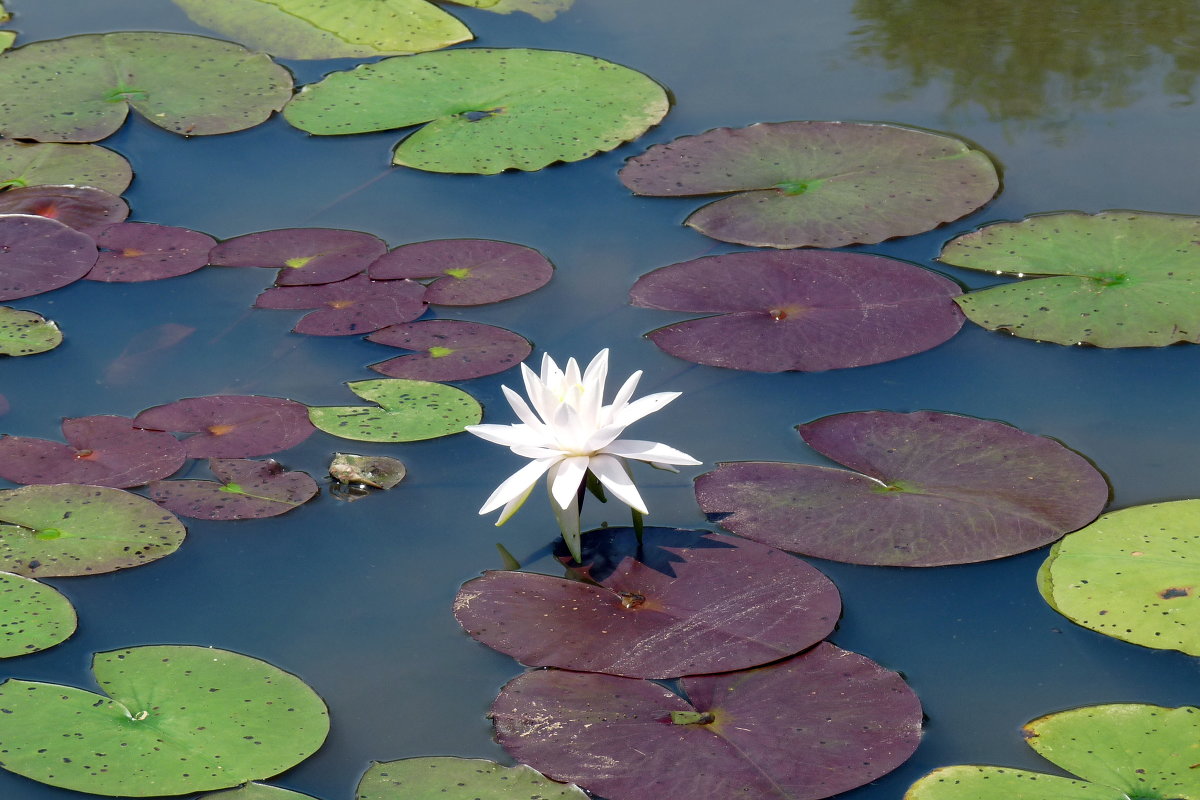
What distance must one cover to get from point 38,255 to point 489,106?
2.12 metres

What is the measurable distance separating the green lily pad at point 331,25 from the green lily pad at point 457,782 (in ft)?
14.7

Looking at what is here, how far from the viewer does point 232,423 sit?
3.78 meters

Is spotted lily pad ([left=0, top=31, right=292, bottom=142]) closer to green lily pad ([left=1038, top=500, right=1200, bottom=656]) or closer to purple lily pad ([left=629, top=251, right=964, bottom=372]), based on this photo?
purple lily pad ([left=629, top=251, right=964, bottom=372])

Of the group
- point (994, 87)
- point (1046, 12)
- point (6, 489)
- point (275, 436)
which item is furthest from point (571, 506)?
point (1046, 12)

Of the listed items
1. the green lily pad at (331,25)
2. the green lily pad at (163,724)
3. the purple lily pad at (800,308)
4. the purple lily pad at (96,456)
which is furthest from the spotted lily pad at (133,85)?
the green lily pad at (163,724)

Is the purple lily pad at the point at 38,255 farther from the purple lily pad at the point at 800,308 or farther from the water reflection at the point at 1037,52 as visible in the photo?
the water reflection at the point at 1037,52

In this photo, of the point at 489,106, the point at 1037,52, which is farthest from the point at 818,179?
the point at 1037,52

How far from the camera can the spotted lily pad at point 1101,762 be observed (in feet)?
8.18

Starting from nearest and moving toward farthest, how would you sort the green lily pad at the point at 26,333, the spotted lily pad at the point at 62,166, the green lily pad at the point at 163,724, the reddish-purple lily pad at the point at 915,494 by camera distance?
the green lily pad at the point at 163,724 < the reddish-purple lily pad at the point at 915,494 < the green lily pad at the point at 26,333 < the spotted lily pad at the point at 62,166

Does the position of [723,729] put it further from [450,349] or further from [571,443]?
[450,349]

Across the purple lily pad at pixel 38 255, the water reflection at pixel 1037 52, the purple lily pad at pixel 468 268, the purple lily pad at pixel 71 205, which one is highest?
the water reflection at pixel 1037 52

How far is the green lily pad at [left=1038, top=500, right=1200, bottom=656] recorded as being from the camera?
2922 millimetres

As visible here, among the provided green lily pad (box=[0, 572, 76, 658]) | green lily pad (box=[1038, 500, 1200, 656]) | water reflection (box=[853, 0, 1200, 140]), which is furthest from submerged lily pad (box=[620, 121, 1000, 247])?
green lily pad (box=[0, 572, 76, 658])

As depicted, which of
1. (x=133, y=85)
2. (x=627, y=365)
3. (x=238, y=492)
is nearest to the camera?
(x=238, y=492)
